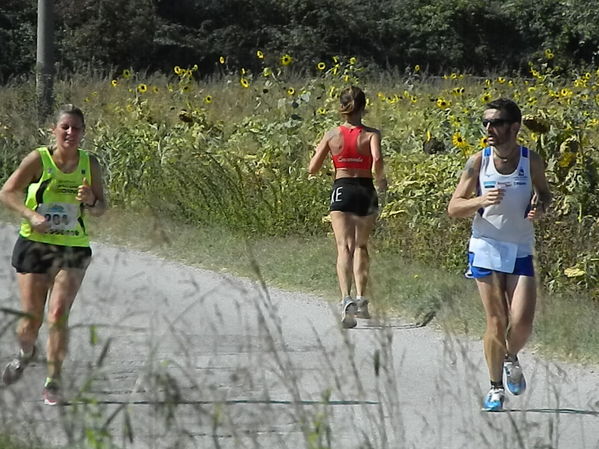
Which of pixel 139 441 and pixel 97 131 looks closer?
pixel 139 441

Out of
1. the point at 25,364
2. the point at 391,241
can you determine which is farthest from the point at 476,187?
the point at 391,241

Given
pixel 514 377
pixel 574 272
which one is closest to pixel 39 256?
pixel 514 377

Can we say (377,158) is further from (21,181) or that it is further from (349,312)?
(21,181)

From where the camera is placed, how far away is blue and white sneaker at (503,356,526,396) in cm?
713

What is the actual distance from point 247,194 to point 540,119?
414 centimetres

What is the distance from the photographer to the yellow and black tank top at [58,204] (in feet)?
23.0

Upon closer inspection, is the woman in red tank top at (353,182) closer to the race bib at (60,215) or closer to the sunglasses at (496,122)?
the sunglasses at (496,122)

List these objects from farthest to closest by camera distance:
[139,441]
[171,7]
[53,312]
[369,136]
Result: [171,7], [369,136], [53,312], [139,441]

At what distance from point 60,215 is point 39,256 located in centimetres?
25

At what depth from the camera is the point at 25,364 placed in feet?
14.4

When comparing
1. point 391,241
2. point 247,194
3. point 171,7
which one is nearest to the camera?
point 391,241

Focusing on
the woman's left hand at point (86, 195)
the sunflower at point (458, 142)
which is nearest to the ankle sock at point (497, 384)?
the woman's left hand at point (86, 195)

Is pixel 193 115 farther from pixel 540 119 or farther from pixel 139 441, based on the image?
pixel 139 441

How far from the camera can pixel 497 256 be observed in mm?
6996
